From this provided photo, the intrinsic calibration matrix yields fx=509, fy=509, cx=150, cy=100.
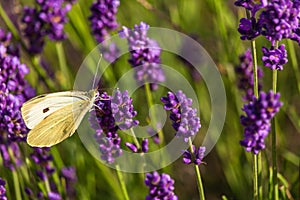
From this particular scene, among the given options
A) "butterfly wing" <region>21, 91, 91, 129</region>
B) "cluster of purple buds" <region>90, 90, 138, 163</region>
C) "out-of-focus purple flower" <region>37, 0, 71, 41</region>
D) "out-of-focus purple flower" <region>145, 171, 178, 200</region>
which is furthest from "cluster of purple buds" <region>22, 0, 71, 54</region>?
"out-of-focus purple flower" <region>145, 171, 178, 200</region>

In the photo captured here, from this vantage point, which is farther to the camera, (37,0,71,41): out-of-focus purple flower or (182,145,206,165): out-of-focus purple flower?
(37,0,71,41): out-of-focus purple flower

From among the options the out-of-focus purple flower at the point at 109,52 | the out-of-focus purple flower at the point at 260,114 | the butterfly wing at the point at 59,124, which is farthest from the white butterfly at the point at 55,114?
the out-of-focus purple flower at the point at 260,114

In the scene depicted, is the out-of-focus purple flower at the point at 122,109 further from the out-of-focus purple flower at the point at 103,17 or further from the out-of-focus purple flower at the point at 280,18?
the out-of-focus purple flower at the point at 103,17

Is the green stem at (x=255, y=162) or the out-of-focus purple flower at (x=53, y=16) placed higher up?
the out-of-focus purple flower at (x=53, y=16)

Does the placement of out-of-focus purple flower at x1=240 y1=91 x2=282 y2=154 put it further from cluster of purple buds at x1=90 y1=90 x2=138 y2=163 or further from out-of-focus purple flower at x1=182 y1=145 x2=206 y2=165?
cluster of purple buds at x1=90 y1=90 x2=138 y2=163

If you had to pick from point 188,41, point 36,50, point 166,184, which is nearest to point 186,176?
point 188,41

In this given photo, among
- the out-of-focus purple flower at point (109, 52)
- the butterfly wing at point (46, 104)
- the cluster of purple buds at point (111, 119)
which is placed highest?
the out-of-focus purple flower at point (109, 52)

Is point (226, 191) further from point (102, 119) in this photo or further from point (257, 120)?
point (257, 120)
